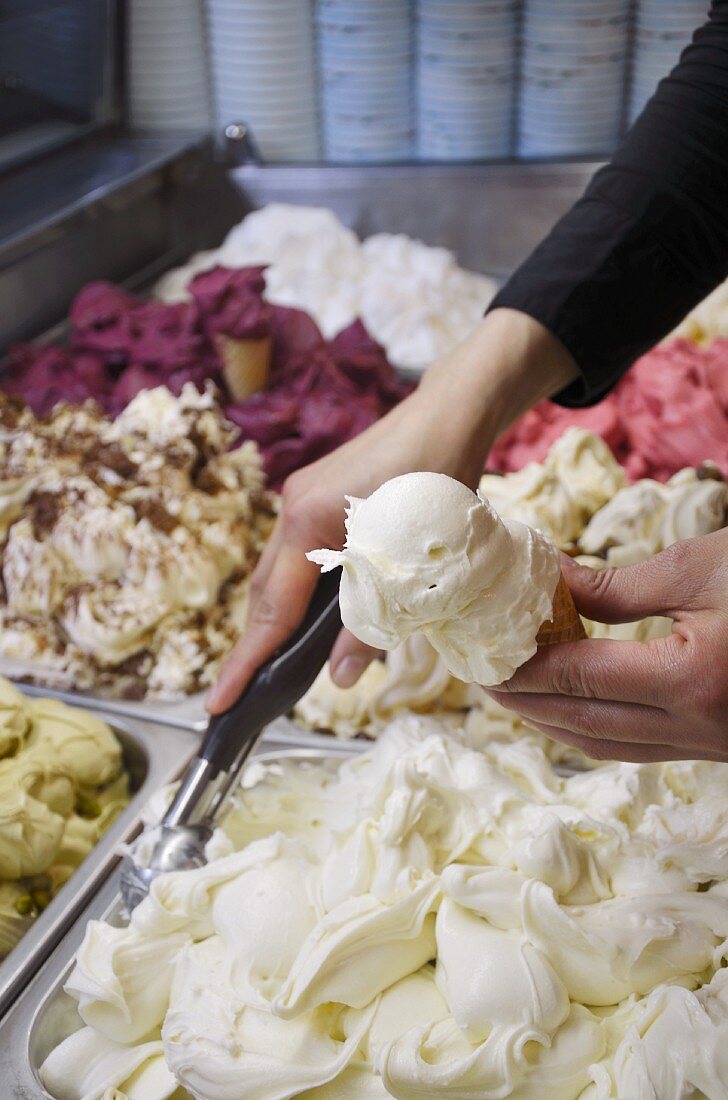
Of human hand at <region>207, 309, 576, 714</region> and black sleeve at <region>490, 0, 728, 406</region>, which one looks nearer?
human hand at <region>207, 309, 576, 714</region>

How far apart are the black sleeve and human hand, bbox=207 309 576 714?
0.27 ft

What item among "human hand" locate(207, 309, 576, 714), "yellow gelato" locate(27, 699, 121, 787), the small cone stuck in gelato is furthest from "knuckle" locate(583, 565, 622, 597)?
the small cone stuck in gelato

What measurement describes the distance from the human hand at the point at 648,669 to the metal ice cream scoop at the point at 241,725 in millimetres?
366

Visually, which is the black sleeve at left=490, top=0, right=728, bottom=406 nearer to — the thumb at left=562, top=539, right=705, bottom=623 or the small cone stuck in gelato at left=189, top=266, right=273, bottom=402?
the thumb at left=562, top=539, right=705, bottom=623

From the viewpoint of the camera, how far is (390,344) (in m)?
2.58

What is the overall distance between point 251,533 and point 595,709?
105cm

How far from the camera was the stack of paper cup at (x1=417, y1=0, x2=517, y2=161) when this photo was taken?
290 cm

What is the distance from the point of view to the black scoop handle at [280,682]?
1237 millimetres

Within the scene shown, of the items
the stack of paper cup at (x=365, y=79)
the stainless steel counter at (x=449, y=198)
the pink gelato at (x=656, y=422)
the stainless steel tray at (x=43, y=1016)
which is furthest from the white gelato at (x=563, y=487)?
the stack of paper cup at (x=365, y=79)

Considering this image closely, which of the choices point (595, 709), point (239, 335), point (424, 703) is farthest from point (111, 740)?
point (239, 335)

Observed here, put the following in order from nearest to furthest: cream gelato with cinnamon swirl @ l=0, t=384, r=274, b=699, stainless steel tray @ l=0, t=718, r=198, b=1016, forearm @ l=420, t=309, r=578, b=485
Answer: stainless steel tray @ l=0, t=718, r=198, b=1016 < forearm @ l=420, t=309, r=578, b=485 < cream gelato with cinnamon swirl @ l=0, t=384, r=274, b=699

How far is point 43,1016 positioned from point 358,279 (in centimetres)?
224

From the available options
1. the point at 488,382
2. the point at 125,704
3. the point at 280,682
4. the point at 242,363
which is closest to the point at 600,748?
the point at 280,682

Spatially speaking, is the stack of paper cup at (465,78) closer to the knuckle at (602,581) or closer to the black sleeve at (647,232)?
the black sleeve at (647,232)
